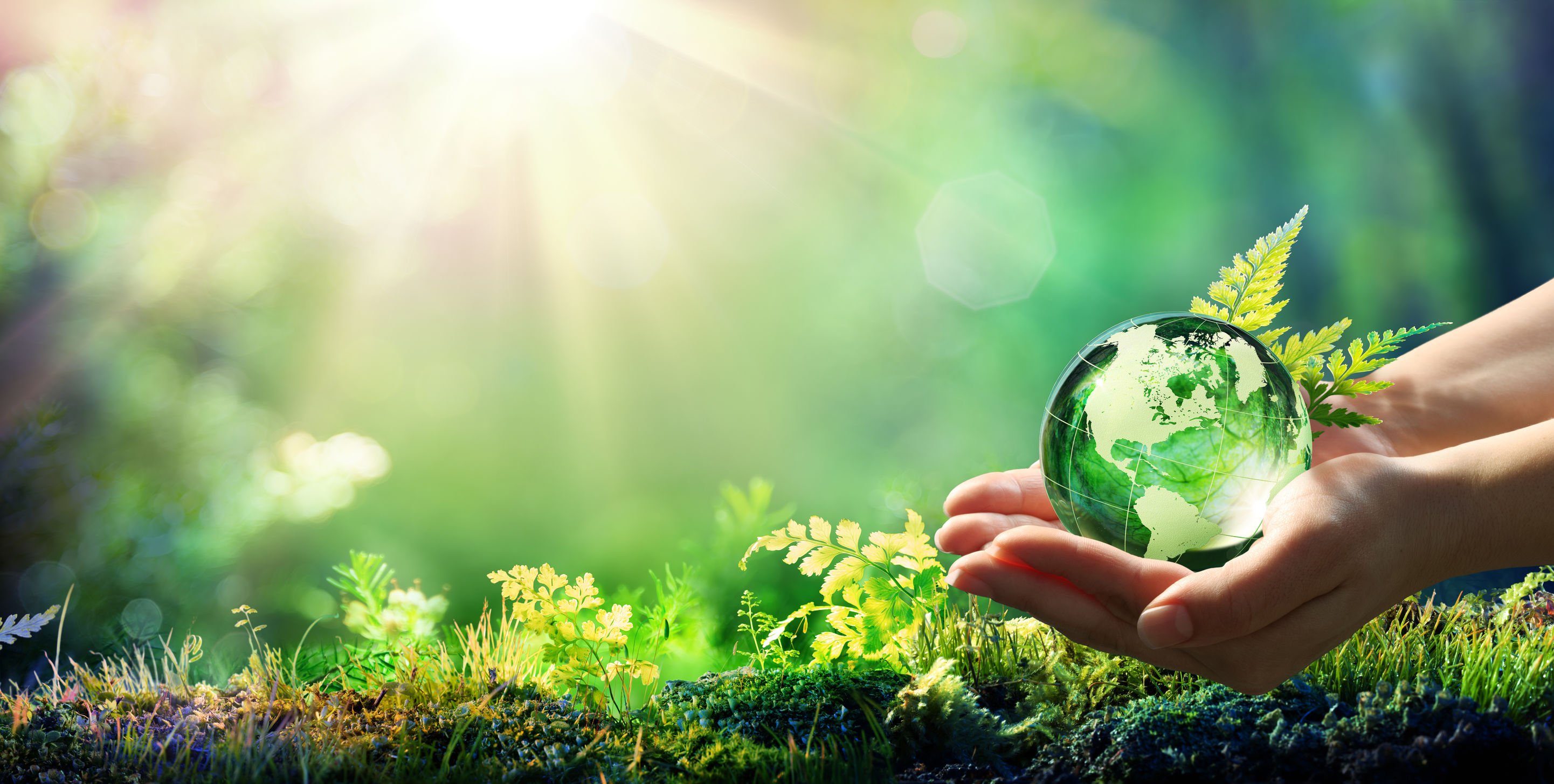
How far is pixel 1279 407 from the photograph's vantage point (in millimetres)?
1925

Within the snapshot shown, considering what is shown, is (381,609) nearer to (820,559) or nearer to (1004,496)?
(820,559)

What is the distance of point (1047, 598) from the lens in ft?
5.72

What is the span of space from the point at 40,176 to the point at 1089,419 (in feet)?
14.3

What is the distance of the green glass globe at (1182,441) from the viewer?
1.88 meters

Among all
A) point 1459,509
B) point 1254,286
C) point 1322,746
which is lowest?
point 1322,746

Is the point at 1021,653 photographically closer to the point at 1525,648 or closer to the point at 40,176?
the point at 1525,648

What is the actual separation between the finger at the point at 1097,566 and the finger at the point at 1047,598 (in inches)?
1.4

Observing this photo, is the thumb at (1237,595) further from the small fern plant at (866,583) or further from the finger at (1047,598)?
the small fern plant at (866,583)

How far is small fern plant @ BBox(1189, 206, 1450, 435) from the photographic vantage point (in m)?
2.12

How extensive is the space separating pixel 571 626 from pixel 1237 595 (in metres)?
2.05

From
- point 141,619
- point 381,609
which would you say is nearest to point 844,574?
point 381,609

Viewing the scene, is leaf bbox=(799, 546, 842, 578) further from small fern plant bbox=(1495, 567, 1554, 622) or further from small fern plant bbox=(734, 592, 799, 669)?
small fern plant bbox=(1495, 567, 1554, 622)

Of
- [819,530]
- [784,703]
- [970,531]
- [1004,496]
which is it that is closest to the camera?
[970,531]

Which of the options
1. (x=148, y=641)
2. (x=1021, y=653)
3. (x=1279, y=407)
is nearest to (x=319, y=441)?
(x=148, y=641)
